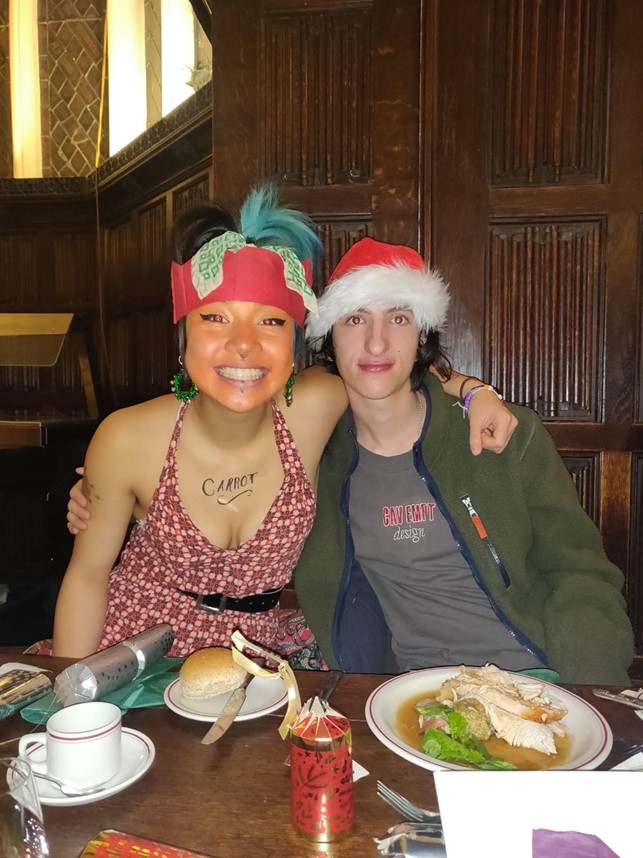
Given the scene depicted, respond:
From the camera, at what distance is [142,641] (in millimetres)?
1143

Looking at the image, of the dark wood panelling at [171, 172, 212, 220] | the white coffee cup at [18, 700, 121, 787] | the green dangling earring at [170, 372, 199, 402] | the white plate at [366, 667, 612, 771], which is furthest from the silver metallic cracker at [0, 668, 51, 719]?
the dark wood panelling at [171, 172, 212, 220]

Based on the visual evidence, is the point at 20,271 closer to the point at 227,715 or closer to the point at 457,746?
the point at 227,715

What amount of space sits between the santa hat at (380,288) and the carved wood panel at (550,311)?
492 millimetres

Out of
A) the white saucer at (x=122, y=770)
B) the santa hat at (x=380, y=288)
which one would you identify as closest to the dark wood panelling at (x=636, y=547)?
the santa hat at (x=380, y=288)

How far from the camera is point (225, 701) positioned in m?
1.03

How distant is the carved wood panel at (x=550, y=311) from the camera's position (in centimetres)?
211

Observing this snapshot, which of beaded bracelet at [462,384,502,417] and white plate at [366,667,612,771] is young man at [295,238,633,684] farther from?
white plate at [366,667,612,771]

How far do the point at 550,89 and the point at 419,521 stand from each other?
1.45 metres

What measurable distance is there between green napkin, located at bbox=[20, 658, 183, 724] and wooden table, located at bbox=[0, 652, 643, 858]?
0.02 m

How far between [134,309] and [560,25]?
210cm

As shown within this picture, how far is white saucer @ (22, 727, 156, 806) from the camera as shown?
0.80 meters

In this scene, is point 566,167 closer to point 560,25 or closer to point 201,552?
point 560,25

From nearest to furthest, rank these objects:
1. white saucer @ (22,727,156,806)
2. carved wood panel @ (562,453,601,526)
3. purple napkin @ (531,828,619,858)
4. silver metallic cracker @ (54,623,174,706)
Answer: purple napkin @ (531,828,619,858), white saucer @ (22,727,156,806), silver metallic cracker @ (54,623,174,706), carved wood panel @ (562,453,601,526)

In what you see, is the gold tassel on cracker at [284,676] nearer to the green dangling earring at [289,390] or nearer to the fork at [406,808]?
the fork at [406,808]
